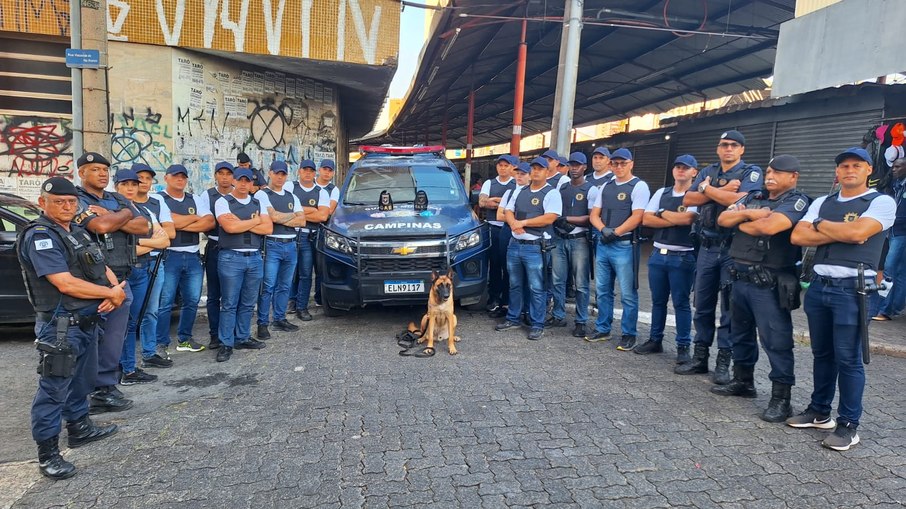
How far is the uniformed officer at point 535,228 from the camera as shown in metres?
5.60

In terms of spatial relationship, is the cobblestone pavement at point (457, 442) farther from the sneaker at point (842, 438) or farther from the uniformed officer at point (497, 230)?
the uniformed officer at point (497, 230)

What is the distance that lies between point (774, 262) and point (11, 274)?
696cm

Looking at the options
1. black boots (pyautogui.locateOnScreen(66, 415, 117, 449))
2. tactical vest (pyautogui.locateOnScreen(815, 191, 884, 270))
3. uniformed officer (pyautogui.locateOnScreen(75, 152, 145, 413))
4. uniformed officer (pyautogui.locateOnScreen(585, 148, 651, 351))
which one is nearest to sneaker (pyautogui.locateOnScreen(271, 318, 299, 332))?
uniformed officer (pyautogui.locateOnScreen(75, 152, 145, 413))

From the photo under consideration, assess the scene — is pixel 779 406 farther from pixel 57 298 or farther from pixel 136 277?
pixel 136 277

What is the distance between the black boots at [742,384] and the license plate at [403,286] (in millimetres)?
3023

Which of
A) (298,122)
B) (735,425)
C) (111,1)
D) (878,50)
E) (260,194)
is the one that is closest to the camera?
(735,425)

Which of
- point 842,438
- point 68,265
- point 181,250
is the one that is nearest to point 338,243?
point 181,250

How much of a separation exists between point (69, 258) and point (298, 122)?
8.62 m

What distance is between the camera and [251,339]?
5.36m

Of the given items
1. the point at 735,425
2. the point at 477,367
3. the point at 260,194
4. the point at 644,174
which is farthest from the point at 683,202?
the point at 644,174

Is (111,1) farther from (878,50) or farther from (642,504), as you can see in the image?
(878,50)

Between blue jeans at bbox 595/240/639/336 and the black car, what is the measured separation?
588cm

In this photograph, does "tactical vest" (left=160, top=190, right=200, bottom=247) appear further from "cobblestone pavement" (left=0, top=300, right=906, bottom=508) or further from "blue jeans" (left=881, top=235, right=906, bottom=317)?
"blue jeans" (left=881, top=235, right=906, bottom=317)

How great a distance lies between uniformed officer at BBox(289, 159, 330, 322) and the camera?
6.38m
